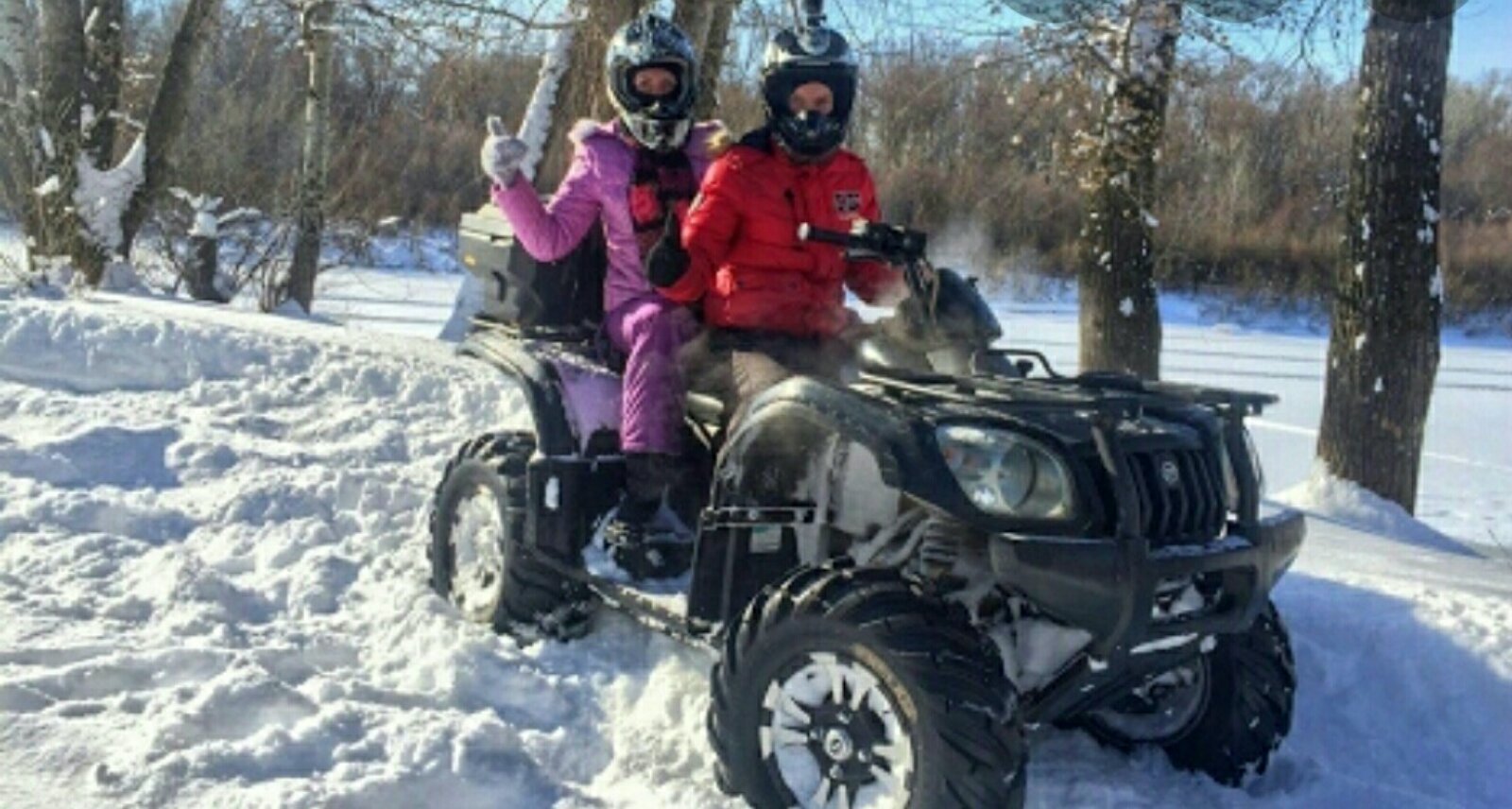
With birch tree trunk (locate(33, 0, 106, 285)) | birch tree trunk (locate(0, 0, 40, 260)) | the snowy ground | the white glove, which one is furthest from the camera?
birch tree trunk (locate(0, 0, 40, 260))

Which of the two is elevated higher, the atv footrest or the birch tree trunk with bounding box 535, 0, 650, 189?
the birch tree trunk with bounding box 535, 0, 650, 189

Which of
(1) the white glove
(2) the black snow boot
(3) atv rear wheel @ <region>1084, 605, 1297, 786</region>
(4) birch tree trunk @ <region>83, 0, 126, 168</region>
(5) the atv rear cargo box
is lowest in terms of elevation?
(3) atv rear wheel @ <region>1084, 605, 1297, 786</region>

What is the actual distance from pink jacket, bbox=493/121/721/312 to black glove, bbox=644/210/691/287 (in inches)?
13.7

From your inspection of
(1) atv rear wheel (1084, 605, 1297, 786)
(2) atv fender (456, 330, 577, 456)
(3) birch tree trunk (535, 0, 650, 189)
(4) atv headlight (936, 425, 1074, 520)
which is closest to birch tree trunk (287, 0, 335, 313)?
(3) birch tree trunk (535, 0, 650, 189)

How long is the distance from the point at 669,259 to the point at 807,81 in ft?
2.17

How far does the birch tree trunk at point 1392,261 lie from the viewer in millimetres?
8289

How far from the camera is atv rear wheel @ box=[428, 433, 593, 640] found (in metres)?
4.71

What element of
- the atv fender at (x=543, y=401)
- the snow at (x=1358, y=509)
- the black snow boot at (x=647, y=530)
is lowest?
the snow at (x=1358, y=509)

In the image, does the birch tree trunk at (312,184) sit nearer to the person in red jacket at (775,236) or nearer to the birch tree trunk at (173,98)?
the birch tree trunk at (173,98)

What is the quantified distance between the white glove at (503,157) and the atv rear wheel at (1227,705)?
2.37 meters

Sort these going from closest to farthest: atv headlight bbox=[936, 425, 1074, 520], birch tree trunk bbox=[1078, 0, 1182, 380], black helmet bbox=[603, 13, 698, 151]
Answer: atv headlight bbox=[936, 425, 1074, 520], black helmet bbox=[603, 13, 698, 151], birch tree trunk bbox=[1078, 0, 1182, 380]

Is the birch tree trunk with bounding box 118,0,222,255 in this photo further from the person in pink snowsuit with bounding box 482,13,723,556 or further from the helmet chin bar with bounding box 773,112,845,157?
the helmet chin bar with bounding box 773,112,845,157

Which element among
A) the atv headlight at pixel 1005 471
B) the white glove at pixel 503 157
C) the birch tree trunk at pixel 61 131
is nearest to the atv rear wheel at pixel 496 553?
the white glove at pixel 503 157

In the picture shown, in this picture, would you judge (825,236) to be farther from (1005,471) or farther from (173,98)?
(173,98)
